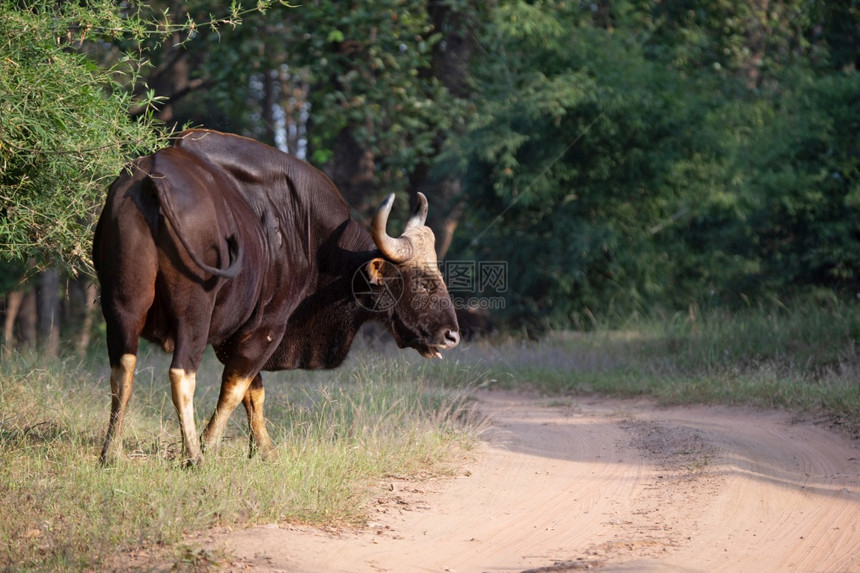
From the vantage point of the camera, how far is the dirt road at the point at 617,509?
15.8ft

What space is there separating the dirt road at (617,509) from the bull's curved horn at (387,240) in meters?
1.59

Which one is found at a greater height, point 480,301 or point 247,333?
point 247,333

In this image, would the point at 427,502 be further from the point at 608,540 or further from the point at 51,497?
the point at 51,497

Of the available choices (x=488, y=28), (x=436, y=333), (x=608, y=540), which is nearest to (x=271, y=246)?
(x=436, y=333)

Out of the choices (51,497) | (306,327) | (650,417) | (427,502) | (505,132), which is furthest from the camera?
(505,132)

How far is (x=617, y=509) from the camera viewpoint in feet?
19.3

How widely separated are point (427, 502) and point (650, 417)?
11.1ft

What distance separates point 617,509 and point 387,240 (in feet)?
7.98

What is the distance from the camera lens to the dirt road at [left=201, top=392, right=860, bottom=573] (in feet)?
15.8

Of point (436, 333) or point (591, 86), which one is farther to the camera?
point (591, 86)

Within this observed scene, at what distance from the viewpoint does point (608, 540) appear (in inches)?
206

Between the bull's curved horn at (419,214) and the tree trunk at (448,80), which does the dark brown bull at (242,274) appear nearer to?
the bull's curved horn at (419,214)

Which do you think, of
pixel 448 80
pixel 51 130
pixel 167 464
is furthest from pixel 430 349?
pixel 448 80

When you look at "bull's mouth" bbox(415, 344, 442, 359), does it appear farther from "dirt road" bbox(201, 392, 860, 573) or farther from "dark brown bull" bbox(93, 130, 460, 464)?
"dirt road" bbox(201, 392, 860, 573)
